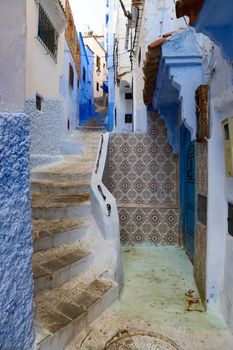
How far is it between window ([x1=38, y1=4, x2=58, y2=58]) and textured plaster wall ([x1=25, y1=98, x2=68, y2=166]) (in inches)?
55.0

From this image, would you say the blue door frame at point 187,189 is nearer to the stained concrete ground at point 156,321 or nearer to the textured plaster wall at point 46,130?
the stained concrete ground at point 156,321

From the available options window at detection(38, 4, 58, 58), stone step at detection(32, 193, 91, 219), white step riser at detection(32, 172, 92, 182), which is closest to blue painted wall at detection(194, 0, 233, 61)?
stone step at detection(32, 193, 91, 219)

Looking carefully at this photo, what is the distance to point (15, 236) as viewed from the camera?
1.80 m

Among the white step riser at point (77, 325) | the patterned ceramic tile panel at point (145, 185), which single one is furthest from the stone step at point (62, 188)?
the white step riser at point (77, 325)

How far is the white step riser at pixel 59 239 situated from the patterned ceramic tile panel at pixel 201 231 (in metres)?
1.54

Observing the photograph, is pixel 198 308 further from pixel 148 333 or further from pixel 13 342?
pixel 13 342

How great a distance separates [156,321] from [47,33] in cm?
725

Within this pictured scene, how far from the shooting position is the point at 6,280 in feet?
5.72

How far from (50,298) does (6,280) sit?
108 centimetres

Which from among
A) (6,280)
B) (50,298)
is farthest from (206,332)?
(6,280)

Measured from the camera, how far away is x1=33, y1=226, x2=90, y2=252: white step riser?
10.5ft

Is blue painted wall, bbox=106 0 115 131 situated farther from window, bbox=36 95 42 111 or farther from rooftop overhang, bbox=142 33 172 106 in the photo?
rooftop overhang, bbox=142 33 172 106

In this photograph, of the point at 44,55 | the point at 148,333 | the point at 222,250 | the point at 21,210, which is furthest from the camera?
the point at 44,55

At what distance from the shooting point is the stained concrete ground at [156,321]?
8.27 feet
